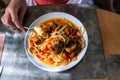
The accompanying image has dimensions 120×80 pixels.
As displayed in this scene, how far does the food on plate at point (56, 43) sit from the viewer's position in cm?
96

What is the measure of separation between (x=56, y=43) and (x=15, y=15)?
0.75 feet

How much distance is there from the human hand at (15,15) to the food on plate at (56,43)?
8 cm

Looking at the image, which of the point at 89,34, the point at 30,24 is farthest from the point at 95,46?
the point at 30,24

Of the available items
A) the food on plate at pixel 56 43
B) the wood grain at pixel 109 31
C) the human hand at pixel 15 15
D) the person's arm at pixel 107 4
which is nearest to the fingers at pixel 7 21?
the human hand at pixel 15 15

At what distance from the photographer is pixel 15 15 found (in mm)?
1034

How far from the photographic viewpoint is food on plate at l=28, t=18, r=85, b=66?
96cm

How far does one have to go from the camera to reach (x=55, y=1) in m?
1.15

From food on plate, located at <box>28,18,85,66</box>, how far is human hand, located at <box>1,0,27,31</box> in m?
0.08

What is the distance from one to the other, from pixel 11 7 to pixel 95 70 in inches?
18.2

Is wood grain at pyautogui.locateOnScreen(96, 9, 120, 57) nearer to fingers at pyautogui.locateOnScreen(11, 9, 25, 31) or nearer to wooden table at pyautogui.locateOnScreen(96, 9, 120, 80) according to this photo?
wooden table at pyautogui.locateOnScreen(96, 9, 120, 80)

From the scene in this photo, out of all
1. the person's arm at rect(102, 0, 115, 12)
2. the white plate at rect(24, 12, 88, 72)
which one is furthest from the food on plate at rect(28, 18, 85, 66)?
the person's arm at rect(102, 0, 115, 12)

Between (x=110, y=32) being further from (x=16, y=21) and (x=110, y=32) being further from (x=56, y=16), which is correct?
(x=16, y=21)

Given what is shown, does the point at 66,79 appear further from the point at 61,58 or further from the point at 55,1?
the point at 55,1

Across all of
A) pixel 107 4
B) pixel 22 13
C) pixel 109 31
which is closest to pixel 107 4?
pixel 107 4
